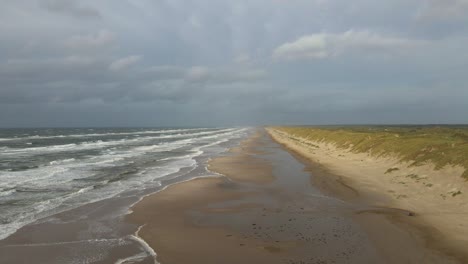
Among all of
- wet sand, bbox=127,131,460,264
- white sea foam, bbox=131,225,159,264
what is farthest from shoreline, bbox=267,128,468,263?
white sea foam, bbox=131,225,159,264

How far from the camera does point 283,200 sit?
17656mm

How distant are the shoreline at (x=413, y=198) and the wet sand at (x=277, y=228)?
0.16 m

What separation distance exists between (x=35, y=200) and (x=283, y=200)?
1210cm

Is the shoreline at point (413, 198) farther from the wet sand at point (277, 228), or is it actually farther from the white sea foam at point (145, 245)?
the white sea foam at point (145, 245)

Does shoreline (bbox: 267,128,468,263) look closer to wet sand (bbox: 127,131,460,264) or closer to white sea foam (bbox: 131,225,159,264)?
wet sand (bbox: 127,131,460,264)

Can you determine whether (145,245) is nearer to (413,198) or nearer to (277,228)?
(277,228)

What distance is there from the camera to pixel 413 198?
16.7m

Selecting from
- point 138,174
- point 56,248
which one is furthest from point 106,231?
point 138,174

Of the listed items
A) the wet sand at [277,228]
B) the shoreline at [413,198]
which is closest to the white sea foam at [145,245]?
the wet sand at [277,228]

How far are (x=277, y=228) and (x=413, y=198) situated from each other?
25.7 feet

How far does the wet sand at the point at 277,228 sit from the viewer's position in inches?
393

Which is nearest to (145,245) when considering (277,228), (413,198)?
(277,228)

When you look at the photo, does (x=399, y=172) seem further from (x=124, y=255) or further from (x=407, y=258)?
(x=124, y=255)

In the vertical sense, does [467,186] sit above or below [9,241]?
above
